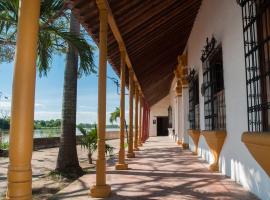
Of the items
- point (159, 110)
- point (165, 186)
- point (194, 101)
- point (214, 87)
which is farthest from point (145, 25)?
point (159, 110)

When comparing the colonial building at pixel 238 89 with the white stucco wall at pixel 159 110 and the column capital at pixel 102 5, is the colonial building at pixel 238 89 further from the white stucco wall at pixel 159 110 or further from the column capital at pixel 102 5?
the white stucco wall at pixel 159 110

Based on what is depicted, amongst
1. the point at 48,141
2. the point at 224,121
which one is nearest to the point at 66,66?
the point at 224,121

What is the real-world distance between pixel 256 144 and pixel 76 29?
659 cm

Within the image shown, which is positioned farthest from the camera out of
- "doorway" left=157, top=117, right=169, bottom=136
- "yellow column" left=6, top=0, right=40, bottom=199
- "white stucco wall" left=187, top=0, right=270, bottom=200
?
"doorway" left=157, top=117, right=169, bottom=136

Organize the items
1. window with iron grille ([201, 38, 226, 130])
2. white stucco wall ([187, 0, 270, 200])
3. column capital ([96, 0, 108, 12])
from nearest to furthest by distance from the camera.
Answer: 1. white stucco wall ([187, 0, 270, 200])
2. column capital ([96, 0, 108, 12])
3. window with iron grille ([201, 38, 226, 130])

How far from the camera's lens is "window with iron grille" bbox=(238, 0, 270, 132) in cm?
396

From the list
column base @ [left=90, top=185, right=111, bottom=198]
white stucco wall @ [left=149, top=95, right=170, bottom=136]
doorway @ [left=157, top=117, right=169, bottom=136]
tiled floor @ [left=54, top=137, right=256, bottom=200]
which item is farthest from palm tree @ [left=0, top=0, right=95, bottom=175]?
doorway @ [left=157, top=117, right=169, bottom=136]

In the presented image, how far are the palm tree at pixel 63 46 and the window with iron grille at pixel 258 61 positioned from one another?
132 inches

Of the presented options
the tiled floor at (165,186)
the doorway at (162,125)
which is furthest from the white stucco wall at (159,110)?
the tiled floor at (165,186)

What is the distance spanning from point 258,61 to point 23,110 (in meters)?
3.11

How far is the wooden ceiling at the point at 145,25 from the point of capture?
6195mm

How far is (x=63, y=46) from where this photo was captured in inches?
306

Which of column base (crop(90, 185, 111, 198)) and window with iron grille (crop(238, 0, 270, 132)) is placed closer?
window with iron grille (crop(238, 0, 270, 132))

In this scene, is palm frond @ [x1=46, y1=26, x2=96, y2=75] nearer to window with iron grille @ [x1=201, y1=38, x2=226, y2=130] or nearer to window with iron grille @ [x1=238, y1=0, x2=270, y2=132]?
window with iron grille @ [x1=201, y1=38, x2=226, y2=130]
